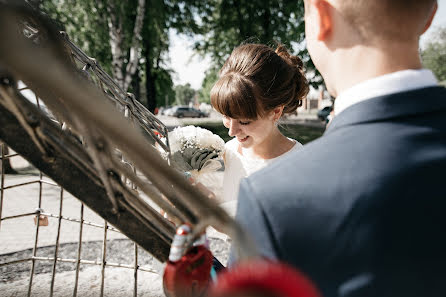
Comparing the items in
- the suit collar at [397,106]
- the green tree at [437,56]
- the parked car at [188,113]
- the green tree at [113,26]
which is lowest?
the suit collar at [397,106]

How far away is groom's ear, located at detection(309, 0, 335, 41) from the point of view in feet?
2.61

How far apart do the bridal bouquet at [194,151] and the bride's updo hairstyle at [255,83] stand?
0.22 meters

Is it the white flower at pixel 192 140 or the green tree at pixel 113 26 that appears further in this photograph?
the green tree at pixel 113 26

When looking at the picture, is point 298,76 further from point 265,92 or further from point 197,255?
point 197,255

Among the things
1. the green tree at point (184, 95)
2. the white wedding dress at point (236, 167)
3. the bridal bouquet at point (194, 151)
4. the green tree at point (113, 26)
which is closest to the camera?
the bridal bouquet at point (194, 151)

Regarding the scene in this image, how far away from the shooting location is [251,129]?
7.09 feet

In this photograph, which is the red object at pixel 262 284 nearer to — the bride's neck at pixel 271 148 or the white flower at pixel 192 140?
the white flower at pixel 192 140

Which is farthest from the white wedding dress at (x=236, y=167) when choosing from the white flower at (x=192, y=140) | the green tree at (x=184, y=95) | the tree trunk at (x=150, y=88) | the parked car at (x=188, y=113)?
the green tree at (x=184, y=95)

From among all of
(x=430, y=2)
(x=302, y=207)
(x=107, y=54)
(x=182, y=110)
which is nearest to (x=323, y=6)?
(x=430, y=2)

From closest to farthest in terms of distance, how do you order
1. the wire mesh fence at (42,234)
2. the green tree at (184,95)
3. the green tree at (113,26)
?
the wire mesh fence at (42,234)
the green tree at (113,26)
the green tree at (184,95)

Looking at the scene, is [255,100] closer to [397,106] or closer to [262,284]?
[397,106]

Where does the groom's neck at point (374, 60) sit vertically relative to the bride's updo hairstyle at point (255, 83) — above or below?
below

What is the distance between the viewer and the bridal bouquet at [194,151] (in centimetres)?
194

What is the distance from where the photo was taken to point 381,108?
74 centimetres
